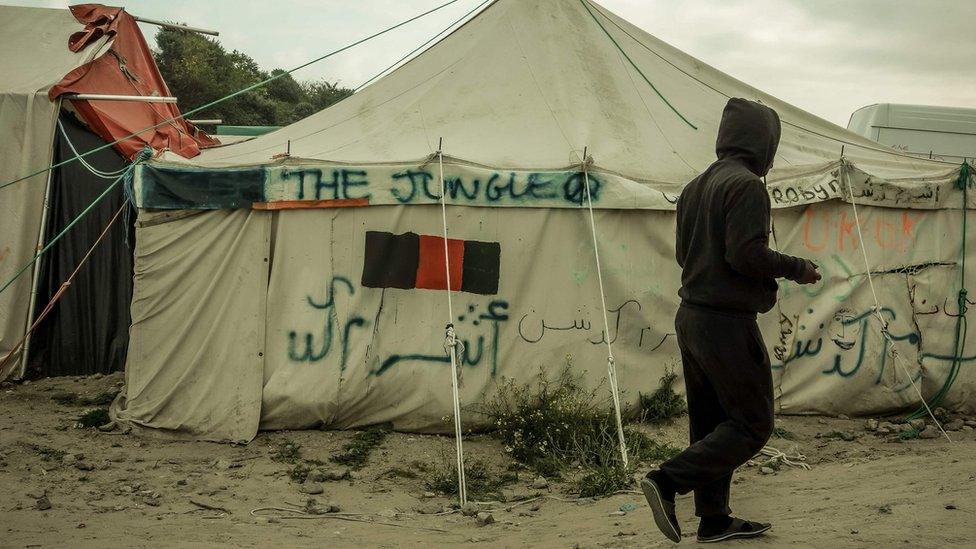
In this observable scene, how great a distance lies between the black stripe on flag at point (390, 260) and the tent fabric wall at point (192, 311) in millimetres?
708

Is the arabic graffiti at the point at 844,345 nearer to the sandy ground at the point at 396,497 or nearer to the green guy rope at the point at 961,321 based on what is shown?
the sandy ground at the point at 396,497

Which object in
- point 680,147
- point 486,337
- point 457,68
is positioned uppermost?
point 457,68

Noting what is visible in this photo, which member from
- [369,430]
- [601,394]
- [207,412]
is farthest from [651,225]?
[207,412]

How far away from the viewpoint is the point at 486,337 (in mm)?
Answer: 6516

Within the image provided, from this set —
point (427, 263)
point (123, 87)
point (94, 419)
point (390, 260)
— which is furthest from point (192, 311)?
point (123, 87)

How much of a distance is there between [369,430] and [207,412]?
1.11 m

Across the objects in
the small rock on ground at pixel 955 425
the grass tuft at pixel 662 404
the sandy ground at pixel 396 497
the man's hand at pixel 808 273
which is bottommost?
the sandy ground at pixel 396 497

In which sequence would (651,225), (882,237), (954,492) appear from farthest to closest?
(882,237)
(651,225)
(954,492)

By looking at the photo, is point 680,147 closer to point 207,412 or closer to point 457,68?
point 457,68

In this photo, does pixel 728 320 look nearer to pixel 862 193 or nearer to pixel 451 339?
pixel 451 339

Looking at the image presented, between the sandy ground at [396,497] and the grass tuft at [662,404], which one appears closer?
the sandy ground at [396,497]

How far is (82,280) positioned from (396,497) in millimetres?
4624

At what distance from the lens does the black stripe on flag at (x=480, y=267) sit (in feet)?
21.3

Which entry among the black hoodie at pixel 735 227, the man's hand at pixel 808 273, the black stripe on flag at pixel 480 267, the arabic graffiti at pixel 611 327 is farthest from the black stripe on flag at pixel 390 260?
the man's hand at pixel 808 273
